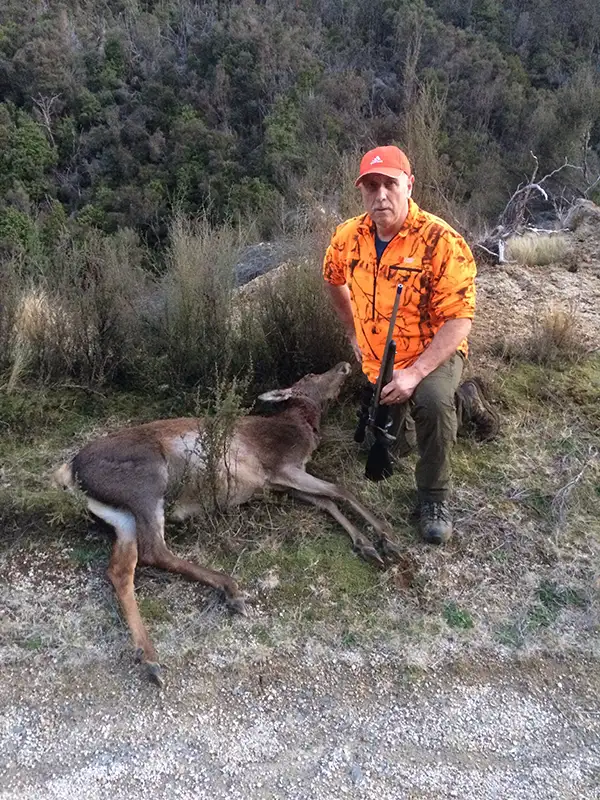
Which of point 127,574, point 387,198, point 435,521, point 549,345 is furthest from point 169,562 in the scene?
point 549,345

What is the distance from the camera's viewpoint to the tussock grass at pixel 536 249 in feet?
24.4

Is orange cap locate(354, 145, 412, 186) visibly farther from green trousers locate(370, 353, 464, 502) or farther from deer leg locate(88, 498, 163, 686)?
deer leg locate(88, 498, 163, 686)

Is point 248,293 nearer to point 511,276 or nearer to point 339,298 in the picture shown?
point 339,298

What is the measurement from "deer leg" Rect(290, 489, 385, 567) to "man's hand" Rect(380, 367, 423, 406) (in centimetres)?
72

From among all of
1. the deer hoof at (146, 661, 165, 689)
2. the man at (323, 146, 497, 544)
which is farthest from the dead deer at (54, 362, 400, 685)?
the man at (323, 146, 497, 544)

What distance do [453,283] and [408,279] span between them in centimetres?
25

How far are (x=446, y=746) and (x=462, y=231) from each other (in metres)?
5.55

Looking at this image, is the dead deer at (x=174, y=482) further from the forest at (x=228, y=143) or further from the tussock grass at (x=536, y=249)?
the tussock grass at (x=536, y=249)

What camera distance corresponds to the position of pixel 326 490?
3.97 meters

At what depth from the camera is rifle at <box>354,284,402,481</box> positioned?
3496mm

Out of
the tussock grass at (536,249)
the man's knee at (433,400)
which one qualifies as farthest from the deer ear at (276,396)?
the tussock grass at (536,249)

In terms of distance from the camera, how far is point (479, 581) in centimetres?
348

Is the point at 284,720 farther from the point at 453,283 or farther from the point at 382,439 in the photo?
the point at 453,283

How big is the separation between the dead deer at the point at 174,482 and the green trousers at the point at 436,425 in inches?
14.2
